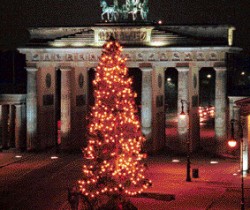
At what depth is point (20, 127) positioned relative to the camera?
239ft

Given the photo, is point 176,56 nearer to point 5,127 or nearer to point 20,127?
point 20,127

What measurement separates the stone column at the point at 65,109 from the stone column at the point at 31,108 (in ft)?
8.93

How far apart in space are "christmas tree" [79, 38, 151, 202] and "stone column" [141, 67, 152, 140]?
90.7 ft

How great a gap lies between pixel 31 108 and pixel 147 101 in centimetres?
1178

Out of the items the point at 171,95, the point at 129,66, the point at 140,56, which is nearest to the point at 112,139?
the point at 140,56

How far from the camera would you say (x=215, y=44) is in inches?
2603

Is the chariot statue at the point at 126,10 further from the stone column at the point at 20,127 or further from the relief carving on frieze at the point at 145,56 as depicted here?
the stone column at the point at 20,127

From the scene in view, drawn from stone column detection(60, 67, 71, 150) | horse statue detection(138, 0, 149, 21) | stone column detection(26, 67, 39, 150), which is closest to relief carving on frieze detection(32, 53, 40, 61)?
stone column detection(26, 67, 39, 150)

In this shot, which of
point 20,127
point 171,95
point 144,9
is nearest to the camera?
point 144,9

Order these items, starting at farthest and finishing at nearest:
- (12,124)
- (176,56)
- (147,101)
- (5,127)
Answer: (12,124), (5,127), (147,101), (176,56)

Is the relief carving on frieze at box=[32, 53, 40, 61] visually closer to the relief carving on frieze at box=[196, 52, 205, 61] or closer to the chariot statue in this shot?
the chariot statue

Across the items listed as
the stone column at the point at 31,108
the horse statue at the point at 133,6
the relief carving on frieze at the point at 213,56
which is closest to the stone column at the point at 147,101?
the horse statue at the point at 133,6

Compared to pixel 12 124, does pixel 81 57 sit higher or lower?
higher

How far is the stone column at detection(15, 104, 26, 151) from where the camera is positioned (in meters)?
72.7
